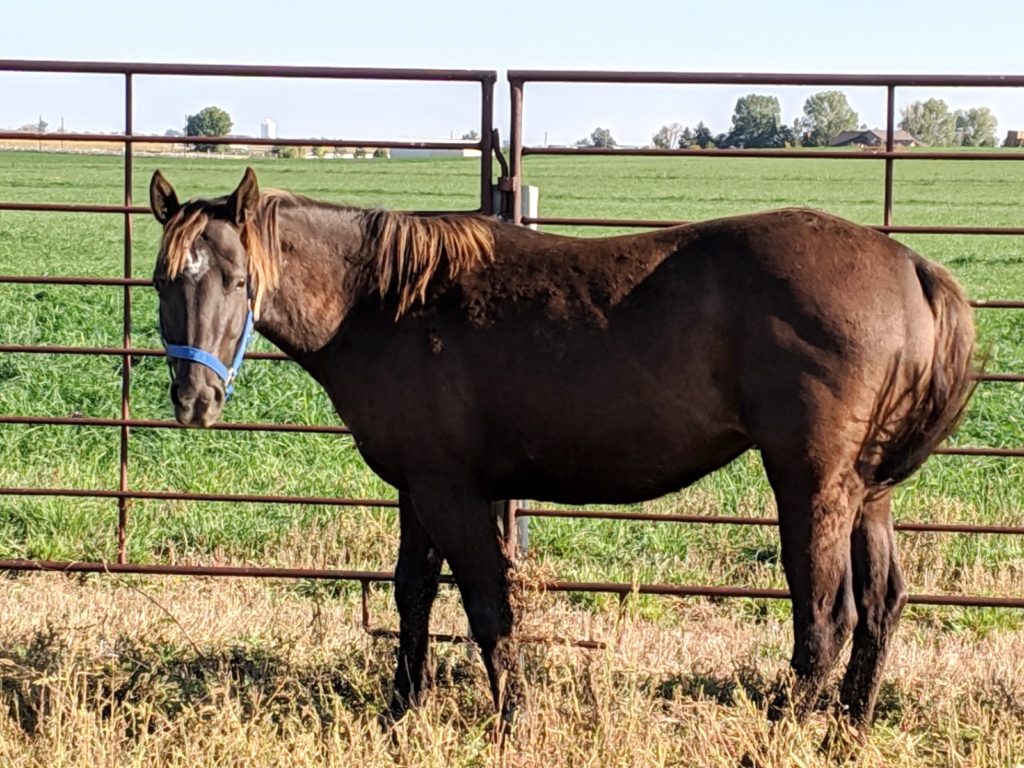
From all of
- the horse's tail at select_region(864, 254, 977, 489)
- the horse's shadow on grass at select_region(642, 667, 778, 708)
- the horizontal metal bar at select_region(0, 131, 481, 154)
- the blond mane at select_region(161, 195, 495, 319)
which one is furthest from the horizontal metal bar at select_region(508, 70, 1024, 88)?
the horse's shadow on grass at select_region(642, 667, 778, 708)

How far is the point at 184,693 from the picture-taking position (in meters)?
4.78

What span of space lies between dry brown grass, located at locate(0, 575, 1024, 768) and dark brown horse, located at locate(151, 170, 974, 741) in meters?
0.27

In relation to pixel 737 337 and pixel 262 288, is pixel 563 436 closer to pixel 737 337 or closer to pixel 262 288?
pixel 737 337

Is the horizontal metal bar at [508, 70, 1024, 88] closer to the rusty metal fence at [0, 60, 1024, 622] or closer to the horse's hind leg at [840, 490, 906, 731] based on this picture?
the rusty metal fence at [0, 60, 1024, 622]

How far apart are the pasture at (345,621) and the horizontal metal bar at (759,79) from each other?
93cm

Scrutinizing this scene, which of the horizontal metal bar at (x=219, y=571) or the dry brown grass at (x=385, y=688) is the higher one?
the horizontal metal bar at (x=219, y=571)

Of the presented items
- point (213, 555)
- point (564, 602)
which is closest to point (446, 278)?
point (564, 602)

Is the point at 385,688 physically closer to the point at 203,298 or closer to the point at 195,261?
the point at 203,298

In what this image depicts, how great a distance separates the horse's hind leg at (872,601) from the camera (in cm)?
457

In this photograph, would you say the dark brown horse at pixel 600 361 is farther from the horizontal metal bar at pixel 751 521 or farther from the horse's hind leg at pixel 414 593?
the horizontal metal bar at pixel 751 521

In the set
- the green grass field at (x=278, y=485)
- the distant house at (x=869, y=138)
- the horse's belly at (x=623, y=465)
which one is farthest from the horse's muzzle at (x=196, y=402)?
the distant house at (x=869, y=138)

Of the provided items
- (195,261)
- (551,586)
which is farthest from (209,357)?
(551,586)

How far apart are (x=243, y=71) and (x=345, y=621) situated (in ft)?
7.69

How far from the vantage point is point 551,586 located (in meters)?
5.25
